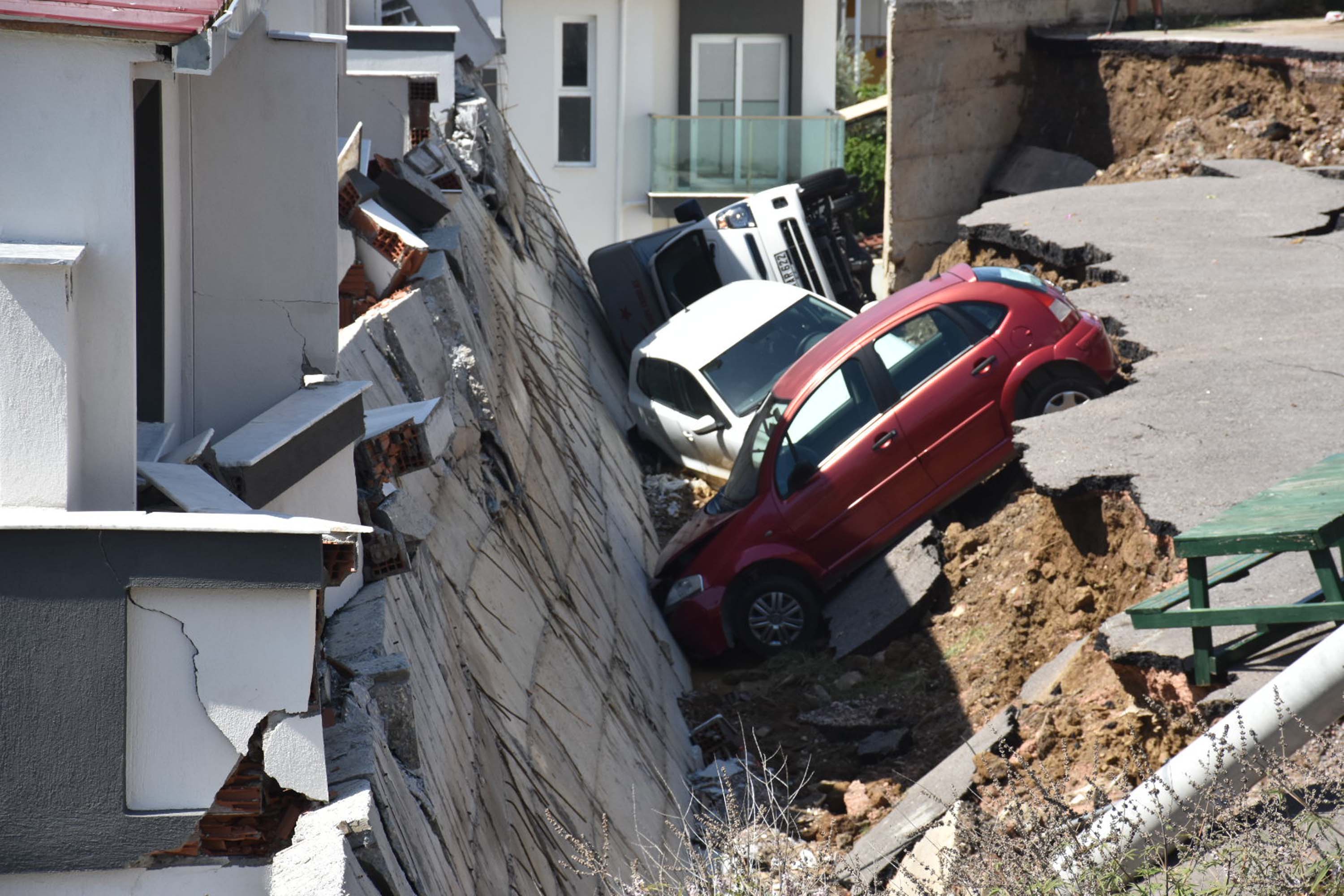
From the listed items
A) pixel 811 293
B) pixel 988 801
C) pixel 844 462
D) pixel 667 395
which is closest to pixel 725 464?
pixel 667 395

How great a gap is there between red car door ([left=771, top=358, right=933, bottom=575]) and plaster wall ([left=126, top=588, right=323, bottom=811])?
746 cm

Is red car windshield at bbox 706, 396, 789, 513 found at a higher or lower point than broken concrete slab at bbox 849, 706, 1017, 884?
higher

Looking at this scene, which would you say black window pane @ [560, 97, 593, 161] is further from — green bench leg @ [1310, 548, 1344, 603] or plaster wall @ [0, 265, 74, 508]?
plaster wall @ [0, 265, 74, 508]

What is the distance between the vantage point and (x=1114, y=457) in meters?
8.28

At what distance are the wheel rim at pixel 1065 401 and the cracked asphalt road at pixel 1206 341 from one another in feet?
1.27

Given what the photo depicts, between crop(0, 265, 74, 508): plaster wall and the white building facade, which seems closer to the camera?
crop(0, 265, 74, 508): plaster wall

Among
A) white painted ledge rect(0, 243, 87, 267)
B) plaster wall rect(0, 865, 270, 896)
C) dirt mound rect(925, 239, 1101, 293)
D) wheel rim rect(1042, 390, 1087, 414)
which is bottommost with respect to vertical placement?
plaster wall rect(0, 865, 270, 896)

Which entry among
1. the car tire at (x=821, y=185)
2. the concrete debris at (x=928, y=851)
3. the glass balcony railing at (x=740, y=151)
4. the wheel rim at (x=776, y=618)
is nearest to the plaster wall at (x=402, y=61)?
the wheel rim at (x=776, y=618)

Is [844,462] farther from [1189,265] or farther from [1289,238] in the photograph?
[1289,238]

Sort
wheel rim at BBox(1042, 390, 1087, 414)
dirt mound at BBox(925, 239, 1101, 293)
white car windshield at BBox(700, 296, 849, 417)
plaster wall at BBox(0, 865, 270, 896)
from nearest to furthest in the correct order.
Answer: plaster wall at BBox(0, 865, 270, 896)
wheel rim at BBox(1042, 390, 1087, 414)
dirt mound at BBox(925, 239, 1101, 293)
white car windshield at BBox(700, 296, 849, 417)

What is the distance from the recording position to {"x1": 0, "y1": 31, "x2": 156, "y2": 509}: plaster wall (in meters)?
2.87

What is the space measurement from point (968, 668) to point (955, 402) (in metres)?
1.94

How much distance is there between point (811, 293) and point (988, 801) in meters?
7.55

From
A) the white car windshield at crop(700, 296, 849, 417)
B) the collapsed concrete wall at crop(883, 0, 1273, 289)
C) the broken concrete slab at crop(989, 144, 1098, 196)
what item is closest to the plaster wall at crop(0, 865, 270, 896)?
the white car windshield at crop(700, 296, 849, 417)
